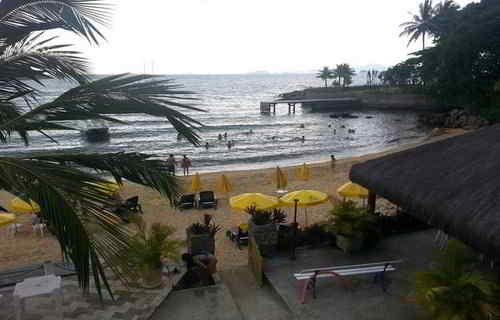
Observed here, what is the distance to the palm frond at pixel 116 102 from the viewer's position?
4.25 meters

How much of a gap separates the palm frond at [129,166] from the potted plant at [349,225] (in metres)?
5.64

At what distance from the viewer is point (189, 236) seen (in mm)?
9641

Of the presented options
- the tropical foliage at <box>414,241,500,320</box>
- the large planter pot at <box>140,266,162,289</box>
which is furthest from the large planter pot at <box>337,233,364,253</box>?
the large planter pot at <box>140,266,162,289</box>

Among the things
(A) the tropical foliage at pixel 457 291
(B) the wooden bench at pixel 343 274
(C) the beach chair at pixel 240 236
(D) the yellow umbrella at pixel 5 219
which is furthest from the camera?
(C) the beach chair at pixel 240 236

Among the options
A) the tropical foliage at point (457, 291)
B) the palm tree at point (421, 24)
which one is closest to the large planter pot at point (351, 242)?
the tropical foliage at point (457, 291)

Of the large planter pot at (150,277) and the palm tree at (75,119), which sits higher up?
the palm tree at (75,119)

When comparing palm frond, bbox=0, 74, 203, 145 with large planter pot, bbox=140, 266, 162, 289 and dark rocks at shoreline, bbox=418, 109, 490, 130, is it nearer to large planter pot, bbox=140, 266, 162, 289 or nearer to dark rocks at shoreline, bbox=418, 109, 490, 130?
large planter pot, bbox=140, 266, 162, 289

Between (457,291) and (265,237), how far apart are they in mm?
4456

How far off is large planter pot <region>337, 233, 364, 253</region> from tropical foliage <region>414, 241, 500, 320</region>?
307 cm

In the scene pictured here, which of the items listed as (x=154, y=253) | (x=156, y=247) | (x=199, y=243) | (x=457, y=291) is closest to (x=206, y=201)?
(x=199, y=243)

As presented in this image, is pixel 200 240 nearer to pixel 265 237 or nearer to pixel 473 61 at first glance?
pixel 265 237

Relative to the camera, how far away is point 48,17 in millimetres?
5023

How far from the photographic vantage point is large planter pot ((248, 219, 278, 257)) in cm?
918

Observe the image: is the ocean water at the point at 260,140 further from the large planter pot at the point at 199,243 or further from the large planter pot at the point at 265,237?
the large planter pot at the point at 265,237
